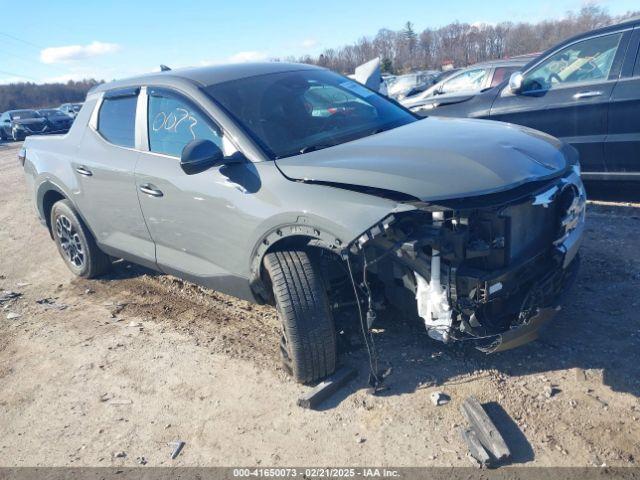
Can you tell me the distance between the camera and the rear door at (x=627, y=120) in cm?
502

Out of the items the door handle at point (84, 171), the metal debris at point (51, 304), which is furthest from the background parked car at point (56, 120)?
the door handle at point (84, 171)

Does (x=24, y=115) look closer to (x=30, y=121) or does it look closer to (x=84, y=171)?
(x=30, y=121)

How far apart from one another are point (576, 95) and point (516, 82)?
0.61 meters

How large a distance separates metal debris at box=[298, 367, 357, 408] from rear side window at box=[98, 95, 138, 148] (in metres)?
2.34

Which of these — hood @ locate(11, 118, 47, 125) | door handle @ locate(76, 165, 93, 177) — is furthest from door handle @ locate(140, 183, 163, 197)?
hood @ locate(11, 118, 47, 125)

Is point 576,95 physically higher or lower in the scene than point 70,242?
higher

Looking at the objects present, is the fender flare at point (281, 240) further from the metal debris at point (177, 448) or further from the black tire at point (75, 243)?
the black tire at point (75, 243)

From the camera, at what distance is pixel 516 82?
18.7 feet

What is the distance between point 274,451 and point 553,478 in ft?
4.35

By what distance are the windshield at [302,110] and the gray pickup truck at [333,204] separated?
1cm

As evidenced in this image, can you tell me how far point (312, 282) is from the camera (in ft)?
10.1

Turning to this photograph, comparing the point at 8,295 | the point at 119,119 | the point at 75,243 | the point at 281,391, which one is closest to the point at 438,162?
the point at 281,391

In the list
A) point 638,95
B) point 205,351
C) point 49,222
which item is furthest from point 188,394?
point 638,95

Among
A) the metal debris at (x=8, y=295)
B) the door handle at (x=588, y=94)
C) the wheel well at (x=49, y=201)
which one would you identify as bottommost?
the metal debris at (x=8, y=295)
